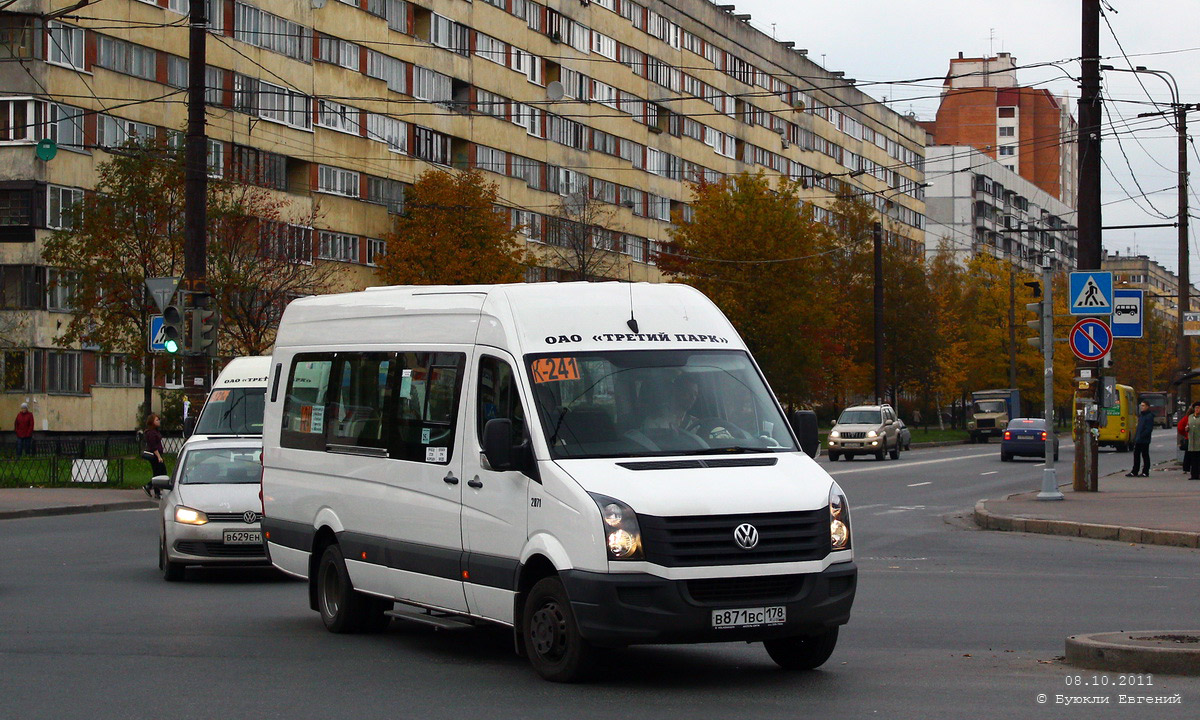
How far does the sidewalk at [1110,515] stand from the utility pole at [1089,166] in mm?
832

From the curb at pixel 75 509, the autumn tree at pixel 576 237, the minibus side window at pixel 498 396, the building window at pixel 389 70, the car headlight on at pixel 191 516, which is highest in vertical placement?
the building window at pixel 389 70

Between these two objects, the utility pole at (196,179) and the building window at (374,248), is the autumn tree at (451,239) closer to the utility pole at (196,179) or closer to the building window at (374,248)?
the building window at (374,248)

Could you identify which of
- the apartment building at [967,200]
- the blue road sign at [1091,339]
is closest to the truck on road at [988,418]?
the blue road sign at [1091,339]

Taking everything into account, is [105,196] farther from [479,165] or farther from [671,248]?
[671,248]

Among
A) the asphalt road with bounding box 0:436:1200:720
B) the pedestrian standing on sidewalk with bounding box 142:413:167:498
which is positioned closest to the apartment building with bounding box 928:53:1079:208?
the pedestrian standing on sidewalk with bounding box 142:413:167:498

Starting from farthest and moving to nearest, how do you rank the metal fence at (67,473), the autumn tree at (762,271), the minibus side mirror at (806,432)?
the autumn tree at (762,271), the metal fence at (67,473), the minibus side mirror at (806,432)

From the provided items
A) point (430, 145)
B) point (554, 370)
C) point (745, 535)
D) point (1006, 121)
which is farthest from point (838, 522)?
point (1006, 121)

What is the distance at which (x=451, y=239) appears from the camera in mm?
65312

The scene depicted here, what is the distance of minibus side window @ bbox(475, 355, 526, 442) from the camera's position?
33.2 feet

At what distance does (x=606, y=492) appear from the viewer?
30.2 ft

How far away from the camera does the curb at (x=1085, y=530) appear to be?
68.3 feet

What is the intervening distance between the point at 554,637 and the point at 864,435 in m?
44.9

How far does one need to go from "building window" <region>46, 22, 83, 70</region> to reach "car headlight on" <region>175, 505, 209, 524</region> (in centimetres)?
4060

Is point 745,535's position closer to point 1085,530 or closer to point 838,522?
point 838,522
